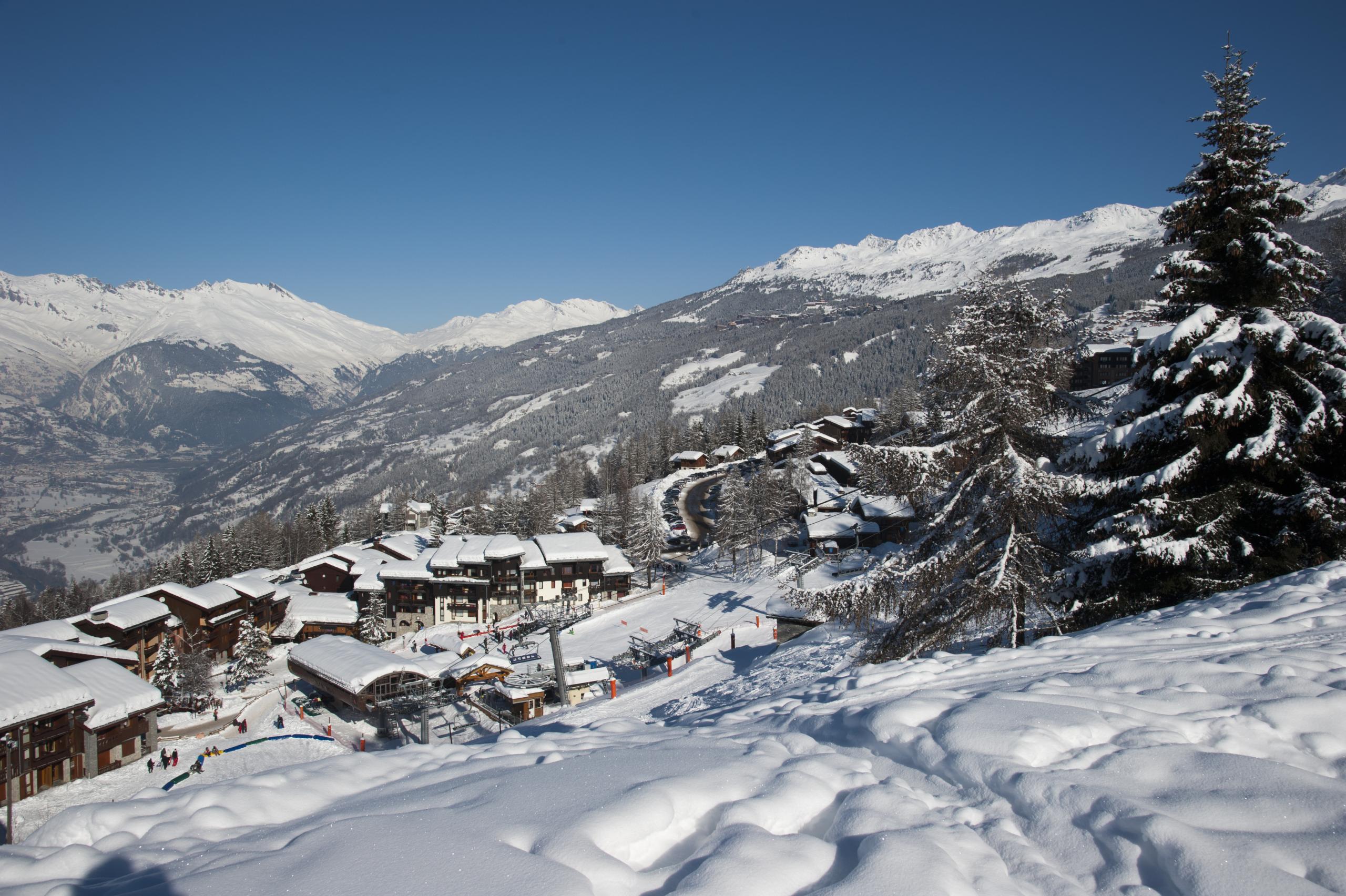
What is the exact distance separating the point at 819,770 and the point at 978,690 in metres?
2.93

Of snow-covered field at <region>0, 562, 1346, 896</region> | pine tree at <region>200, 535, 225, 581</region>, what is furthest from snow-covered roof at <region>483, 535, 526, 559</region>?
snow-covered field at <region>0, 562, 1346, 896</region>

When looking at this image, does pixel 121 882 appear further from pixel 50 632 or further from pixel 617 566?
A: pixel 617 566

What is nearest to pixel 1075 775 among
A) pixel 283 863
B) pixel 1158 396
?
pixel 283 863

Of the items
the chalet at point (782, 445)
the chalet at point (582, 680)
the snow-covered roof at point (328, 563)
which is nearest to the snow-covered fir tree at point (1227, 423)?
the chalet at point (582, 680)

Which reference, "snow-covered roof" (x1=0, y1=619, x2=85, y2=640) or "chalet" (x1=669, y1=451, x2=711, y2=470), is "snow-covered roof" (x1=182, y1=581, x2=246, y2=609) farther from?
"chalet" (x1=669, y1=451, x2=711, y2=470)

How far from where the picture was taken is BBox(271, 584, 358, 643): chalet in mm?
52875

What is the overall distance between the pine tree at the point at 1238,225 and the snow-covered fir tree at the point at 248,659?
160 ft

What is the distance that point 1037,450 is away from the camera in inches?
453

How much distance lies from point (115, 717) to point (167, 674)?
1056 cm

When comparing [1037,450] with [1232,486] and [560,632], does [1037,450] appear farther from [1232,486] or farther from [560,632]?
[560,632]

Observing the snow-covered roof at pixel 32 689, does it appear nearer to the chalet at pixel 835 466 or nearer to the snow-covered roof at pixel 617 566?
the snow-covered roof at pixel 617 566

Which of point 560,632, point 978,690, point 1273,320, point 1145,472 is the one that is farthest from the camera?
point 560,632

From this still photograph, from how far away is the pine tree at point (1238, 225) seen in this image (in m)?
11.5

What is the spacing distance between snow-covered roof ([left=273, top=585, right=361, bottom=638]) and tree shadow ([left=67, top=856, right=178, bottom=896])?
57.1 metres
